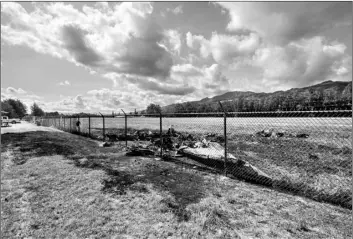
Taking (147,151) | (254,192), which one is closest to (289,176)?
(254,192)

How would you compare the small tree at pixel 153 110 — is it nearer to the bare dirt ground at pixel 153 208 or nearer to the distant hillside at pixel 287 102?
the distant hillside at pixel 287 102

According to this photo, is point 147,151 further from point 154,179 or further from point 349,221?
point 349,221

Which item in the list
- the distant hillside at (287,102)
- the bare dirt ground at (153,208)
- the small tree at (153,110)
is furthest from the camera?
the small tree at (153,110)

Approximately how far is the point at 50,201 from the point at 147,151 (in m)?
4.82

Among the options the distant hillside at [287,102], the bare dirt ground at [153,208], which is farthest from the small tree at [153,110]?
the bare dirt ground at [153,208]

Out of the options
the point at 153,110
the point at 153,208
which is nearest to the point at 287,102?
the point at 153,208

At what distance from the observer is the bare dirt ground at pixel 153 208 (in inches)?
108

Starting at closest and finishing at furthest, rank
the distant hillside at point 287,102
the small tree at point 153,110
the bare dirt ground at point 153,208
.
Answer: the bare dirt ground at point 153,208
the distant hillside at point 287,102
the small tree at point 153,110

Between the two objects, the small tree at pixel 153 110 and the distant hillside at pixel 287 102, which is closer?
the distant hillside at pixel 287 102

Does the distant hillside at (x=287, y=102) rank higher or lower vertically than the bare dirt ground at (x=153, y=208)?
higher

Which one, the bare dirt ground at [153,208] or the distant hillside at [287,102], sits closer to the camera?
the bare dirt ground at [153,208]

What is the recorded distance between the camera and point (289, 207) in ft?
11.5

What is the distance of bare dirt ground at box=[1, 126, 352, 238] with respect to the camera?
2.74m

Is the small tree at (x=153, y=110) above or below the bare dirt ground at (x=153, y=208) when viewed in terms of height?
above
